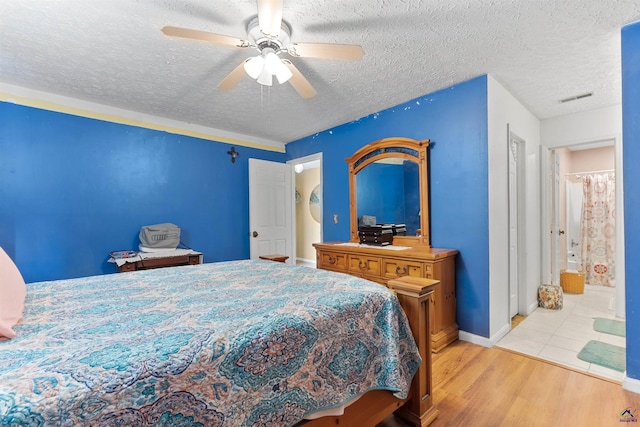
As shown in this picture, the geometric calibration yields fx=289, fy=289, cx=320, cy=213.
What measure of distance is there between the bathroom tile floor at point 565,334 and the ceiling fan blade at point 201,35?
3111 mm

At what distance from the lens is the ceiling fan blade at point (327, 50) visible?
1.66 metres

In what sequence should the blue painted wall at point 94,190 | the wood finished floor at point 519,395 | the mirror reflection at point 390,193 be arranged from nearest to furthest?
the wood finished floor at point 519,395, the blue painted wall at point 94,190, the mirror reflection at point 390,193

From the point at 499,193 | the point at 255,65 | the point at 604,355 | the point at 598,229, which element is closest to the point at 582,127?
the point at 499,193

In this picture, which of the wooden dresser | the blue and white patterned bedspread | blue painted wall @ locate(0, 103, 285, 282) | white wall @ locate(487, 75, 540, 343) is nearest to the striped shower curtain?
white wall @ locate(487, 75, 540, 343)

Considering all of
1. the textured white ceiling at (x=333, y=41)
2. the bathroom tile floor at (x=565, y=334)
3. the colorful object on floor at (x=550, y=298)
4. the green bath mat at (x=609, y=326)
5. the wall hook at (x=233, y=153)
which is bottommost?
the bathroom tile floor at (x=565, y=334)

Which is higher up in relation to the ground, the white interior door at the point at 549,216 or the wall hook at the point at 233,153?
the wall hook at the point at 233,153

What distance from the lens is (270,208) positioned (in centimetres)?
438

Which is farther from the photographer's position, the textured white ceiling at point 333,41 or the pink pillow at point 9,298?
the textured white ceiling at point 333,41

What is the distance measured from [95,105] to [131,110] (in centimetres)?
32

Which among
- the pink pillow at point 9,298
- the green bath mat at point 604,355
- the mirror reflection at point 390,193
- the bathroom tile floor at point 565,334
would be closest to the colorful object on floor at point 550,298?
the bathroom tile floor at point 565,334

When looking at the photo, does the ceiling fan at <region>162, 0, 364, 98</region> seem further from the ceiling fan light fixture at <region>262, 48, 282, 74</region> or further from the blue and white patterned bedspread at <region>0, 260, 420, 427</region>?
the blue and white patterned bedspread at <region>0, 260, 420, 427</region>

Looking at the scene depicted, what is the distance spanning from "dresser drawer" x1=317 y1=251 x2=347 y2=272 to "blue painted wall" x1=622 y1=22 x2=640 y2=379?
2180mm

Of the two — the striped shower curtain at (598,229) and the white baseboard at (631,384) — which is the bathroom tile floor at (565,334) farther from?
the striped shower curtain at (598,229)

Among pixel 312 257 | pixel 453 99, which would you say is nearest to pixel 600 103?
pixel 453 99
